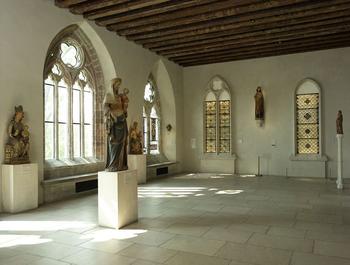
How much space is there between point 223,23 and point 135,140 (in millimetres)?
3585

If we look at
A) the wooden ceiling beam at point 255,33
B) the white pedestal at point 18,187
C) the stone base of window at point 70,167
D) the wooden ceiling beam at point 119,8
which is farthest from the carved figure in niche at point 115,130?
the wooden ceiling beam at point 255,33

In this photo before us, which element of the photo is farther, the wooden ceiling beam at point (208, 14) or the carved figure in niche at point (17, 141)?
the wooden ceiling beam at point (208, 14)

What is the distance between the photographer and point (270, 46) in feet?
29.0

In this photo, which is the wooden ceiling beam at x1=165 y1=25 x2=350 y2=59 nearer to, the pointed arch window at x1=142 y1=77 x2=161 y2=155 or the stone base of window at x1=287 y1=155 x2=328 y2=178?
the pointed arch window at x1=142 y1=77 x2=161 y2=155

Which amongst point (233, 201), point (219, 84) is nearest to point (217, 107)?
point (219, 84)

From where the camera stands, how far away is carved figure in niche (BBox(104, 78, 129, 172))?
14.1 ft

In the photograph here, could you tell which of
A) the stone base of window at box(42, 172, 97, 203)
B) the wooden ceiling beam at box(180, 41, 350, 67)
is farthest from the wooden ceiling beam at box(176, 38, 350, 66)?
the stone base of window at box(42, 172, 97, 203)

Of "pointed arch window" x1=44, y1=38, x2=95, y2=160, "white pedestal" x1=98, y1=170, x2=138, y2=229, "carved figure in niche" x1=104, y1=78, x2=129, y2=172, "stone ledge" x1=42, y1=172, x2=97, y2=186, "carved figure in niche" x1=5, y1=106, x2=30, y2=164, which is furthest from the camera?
"pointed arch window" x1=44, y1=38, x2=95, y2=160

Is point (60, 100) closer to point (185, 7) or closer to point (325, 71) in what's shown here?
point (185, 7)

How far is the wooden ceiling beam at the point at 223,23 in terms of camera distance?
6.13 metres

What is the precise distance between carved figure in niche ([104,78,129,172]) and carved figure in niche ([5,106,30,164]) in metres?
1.82

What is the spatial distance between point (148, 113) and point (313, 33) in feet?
17.4

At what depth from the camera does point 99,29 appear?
7.14 meters

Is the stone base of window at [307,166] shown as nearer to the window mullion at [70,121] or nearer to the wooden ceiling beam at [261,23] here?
the wooden ceiling beam at [261,23]
